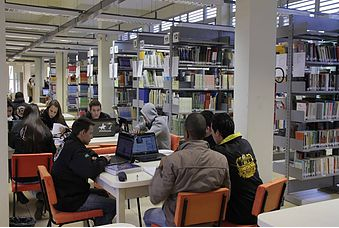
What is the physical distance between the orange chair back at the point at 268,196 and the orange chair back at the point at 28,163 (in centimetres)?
228

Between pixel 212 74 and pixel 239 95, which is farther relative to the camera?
pixel 212 74

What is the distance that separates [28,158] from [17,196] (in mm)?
1189

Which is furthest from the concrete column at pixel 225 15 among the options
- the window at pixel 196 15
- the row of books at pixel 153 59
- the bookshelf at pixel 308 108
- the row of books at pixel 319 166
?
the row of books at pixel 319 166

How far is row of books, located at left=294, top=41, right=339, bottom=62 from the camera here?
4.98 m

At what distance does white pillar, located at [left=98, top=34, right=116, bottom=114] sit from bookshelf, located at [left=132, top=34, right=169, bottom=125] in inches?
112

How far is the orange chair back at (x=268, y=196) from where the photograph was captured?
249 centimetres

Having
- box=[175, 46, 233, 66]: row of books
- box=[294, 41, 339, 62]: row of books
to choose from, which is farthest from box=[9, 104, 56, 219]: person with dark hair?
box=[294, 41, 339, 62]: row of books

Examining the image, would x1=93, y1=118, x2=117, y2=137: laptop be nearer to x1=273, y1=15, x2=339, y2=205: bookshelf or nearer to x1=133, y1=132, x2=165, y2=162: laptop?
x1=133, y1=132, x2=165, y2=162: laptop

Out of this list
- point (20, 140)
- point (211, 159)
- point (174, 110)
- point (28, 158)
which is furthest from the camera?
point (174, 110)

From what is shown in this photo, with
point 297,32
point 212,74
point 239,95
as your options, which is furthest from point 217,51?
point 239,95

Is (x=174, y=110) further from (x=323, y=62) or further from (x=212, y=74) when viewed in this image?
(x=323, y=62)

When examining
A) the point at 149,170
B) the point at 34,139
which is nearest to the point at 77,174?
the point at 149,170

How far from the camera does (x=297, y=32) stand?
4.88 metres

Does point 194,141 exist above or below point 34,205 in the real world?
above
